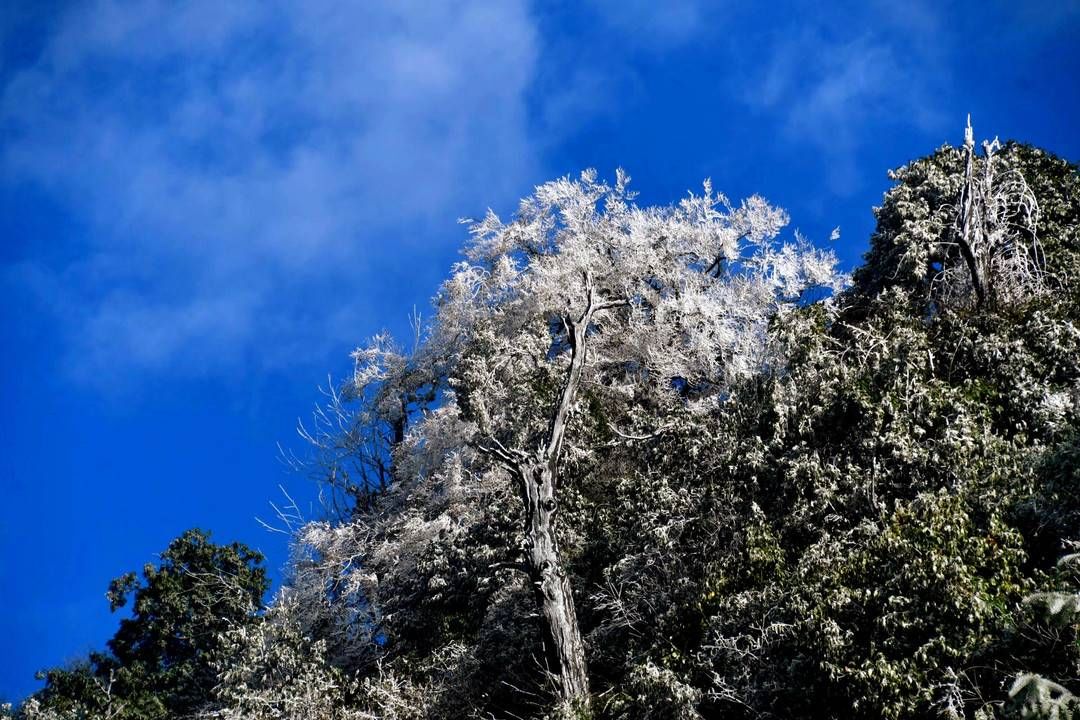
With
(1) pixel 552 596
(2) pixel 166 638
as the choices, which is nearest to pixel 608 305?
(1) pixel 552 596

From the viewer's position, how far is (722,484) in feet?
65.2

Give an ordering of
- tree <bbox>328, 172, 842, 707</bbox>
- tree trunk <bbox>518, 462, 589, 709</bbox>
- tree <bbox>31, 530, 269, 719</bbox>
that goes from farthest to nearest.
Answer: tree <bbox>31, 530, 269, 719</bbox> → tree <bbox>328, 172, 842, 707</bbox> → tree trunk <bbox>518, 462, 589, 709</bbox>

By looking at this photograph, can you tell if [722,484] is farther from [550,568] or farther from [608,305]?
[608,305]

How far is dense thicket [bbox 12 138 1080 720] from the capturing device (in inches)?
563

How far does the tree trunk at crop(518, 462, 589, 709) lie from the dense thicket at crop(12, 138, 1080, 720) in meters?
0.18

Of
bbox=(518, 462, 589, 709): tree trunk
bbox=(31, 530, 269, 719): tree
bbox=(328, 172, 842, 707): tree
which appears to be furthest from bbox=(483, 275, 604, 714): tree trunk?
bbox=(31, 530, 269, 719): tree

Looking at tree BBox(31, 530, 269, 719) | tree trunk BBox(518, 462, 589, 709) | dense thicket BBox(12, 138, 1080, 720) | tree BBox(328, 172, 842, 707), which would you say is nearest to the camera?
dense thicket BBox(12, 138, 1080, 720)

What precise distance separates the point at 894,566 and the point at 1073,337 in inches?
274

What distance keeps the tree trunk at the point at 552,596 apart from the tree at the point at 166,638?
1330 centimetres

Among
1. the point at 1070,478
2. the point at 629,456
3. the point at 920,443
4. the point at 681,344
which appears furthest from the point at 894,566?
the point at 681,344

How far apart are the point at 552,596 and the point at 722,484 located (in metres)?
4.06

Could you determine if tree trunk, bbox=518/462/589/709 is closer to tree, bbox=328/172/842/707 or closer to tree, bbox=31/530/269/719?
tree, bbox=328/172/842/707

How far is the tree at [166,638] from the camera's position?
29891 millimetres

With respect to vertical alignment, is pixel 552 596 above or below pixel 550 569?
below
